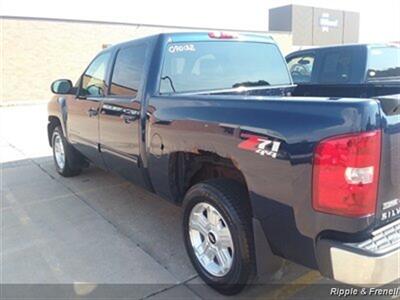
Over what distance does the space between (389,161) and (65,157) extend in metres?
4.81

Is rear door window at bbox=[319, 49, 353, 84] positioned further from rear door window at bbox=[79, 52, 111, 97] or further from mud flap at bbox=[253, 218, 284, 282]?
mud flap at bbox=[253, 218, 284, 282]

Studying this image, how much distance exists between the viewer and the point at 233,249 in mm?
2787

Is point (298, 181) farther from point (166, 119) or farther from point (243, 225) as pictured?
point (166, 119)

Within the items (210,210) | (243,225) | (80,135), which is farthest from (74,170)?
(243,225)

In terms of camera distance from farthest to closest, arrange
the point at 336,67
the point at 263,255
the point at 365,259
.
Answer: the point at 336,67, the point at 263,255, the point at 365,259

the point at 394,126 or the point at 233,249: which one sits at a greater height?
the point at 394,126

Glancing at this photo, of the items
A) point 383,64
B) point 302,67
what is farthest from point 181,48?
point 302,67

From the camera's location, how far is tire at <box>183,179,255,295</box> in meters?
2.72

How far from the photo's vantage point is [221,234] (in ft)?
9.71

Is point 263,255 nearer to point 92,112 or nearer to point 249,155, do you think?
point 249,155

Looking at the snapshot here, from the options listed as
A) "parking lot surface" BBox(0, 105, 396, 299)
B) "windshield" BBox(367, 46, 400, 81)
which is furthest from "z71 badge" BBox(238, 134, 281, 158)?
"windshield" BBox(367, 46, 400, 81)

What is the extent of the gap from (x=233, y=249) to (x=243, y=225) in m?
0.20

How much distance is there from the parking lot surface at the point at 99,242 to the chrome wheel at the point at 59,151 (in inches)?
9.0

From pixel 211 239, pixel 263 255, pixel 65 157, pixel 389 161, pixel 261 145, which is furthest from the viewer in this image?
pixel 65 157
